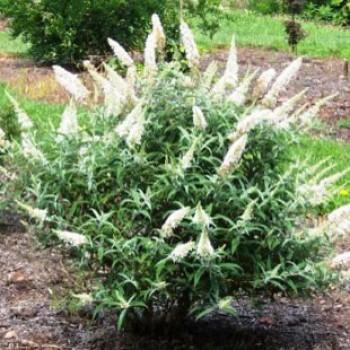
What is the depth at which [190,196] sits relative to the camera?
12.9 feet

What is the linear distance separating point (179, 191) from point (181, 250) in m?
0.32

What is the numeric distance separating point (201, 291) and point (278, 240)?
0.38 metres

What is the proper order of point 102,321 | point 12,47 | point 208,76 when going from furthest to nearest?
point 12,47
point 102,321
point 208,76

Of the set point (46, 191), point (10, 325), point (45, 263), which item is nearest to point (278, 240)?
point (46, 191)

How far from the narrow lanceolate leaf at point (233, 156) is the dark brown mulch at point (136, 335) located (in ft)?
2.35

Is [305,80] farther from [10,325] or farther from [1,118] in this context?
[10,325]

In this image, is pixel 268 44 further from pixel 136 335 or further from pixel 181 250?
pixel 181 250

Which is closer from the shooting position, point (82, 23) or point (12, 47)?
point (82, 23)

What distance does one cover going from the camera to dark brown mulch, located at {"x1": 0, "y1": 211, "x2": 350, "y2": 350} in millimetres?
4426

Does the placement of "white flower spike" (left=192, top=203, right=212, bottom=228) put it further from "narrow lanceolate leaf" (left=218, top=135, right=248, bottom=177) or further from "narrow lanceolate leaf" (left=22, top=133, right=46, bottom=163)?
"narrow lanceolate leaf" (left=22, top=133, right=46, bottom=163)

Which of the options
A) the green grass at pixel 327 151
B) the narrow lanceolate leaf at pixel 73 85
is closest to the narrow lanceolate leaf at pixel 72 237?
the narrow lanceolate leaf at pixel 73 85

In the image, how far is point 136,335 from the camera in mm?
4461

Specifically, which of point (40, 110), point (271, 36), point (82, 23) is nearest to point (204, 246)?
point (40, 110)

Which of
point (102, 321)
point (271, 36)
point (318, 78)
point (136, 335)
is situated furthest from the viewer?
point (271, 36)
